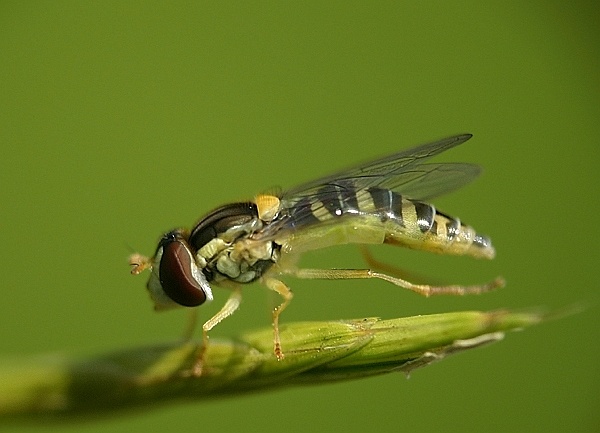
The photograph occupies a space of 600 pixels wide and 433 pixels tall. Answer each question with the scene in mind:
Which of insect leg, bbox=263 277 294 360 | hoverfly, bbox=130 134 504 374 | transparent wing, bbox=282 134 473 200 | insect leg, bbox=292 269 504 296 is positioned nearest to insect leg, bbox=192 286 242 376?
hoverfly, bbox=130 134 504 374

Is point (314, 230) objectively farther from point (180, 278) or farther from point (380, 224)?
point (180, 278)

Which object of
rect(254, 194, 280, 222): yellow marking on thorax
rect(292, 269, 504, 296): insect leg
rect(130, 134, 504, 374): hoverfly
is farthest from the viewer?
rect(254, 194, 280, 222): yellow marking on thorax

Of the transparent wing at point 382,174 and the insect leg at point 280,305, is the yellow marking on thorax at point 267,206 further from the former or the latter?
the insect leg at point 280,305

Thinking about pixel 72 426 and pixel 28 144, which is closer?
pixel 72 426

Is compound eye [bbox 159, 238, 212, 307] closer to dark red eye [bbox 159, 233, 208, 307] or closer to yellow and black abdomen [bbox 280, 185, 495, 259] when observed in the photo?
dark red eye [bbox 159, 233, 208, 307]

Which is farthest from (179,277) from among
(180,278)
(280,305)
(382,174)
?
(382,174)

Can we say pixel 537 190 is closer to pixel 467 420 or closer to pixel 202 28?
pixel 467 420

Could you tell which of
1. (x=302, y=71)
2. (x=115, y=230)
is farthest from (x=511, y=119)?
(x=115, y=230)
